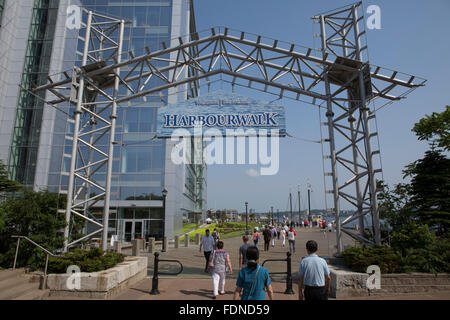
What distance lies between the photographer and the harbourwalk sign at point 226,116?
39.5ft

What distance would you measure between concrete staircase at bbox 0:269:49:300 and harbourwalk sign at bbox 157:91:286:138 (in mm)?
6837

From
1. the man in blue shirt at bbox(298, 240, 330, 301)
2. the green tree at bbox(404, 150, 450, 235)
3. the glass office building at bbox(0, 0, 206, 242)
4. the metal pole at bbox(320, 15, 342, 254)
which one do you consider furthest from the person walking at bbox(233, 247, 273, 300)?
the glass office building at bbox(0, 0, 206, 242)

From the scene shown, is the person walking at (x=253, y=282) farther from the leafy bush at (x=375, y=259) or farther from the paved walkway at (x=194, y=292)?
the leafy bush at (x=375, y=259)

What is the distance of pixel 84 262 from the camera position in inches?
309

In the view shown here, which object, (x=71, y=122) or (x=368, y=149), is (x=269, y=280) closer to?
(x=368, y=149)

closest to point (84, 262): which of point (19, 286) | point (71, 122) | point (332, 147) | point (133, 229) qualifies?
point (19, 286)

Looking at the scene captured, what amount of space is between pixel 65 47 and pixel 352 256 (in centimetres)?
3813

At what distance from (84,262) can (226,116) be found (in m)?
7.55

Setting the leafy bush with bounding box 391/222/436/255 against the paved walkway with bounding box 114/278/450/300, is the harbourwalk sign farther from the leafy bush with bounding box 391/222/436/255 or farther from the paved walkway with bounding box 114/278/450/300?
the paved walkway with bounding box 114/278/450/300

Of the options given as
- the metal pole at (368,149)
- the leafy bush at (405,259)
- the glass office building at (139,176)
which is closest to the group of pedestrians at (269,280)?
the leafy bush at (405,259)

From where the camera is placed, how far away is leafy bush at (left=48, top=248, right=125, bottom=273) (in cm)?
778

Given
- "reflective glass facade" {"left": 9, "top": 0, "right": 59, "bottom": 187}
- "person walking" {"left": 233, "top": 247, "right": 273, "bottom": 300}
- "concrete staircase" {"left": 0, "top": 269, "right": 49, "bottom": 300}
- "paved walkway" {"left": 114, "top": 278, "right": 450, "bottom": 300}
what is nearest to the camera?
"person walking" {"left": 233, "top": 247, "right": 273, "bottom": 300}

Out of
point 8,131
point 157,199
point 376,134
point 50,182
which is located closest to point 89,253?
point 376,134
